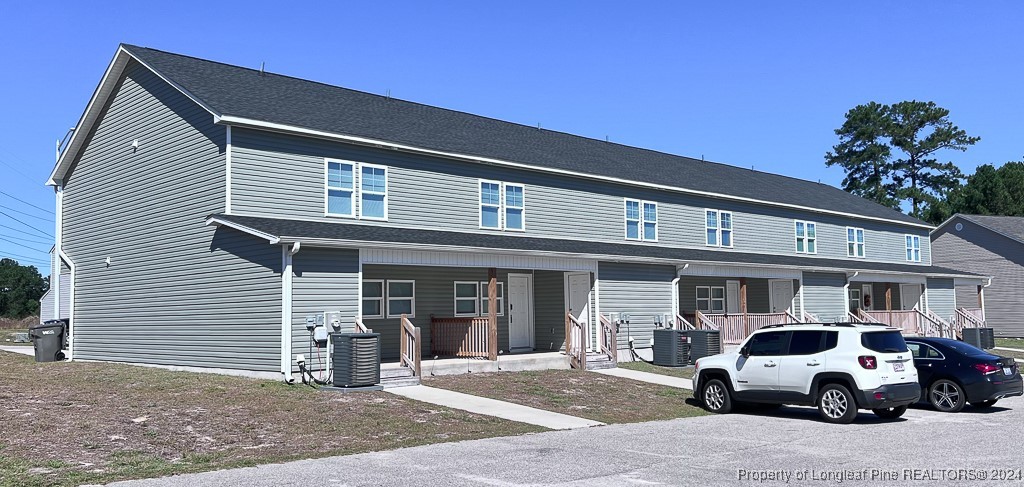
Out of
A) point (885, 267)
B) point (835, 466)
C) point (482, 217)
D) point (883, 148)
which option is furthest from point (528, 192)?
point (883, 148)

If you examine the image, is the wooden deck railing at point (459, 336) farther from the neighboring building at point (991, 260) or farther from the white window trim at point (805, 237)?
the neighboring building at point (991, 260)

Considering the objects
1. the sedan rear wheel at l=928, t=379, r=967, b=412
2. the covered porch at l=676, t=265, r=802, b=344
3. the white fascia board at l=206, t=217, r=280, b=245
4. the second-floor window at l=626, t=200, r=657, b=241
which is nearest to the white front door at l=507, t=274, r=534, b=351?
the second-floor window at l=626, t=200, r=657, b=241

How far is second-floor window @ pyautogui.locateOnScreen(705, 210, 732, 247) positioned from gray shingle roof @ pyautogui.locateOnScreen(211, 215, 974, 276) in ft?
2.13

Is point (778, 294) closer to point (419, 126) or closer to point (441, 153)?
point (419, 126)

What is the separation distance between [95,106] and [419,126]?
854 cm

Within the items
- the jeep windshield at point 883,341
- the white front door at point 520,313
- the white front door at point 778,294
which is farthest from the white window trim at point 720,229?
the jeep windshield at point 883,341

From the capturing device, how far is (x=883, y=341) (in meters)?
13.7

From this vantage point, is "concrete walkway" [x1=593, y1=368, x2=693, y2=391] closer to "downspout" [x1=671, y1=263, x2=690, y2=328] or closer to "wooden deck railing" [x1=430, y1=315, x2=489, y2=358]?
"wooden deck railing" [x1=430, y1=315, x2=489, y2=358]

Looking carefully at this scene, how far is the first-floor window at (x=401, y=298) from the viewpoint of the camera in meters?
21.6

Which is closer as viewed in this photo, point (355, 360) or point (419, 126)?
point (355, 360)

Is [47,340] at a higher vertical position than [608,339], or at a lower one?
higher

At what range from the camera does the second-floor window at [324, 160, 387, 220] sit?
20.0 metres

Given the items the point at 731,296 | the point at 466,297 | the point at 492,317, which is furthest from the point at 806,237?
the point at 492,317

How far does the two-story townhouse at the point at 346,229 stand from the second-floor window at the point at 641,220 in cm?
7
